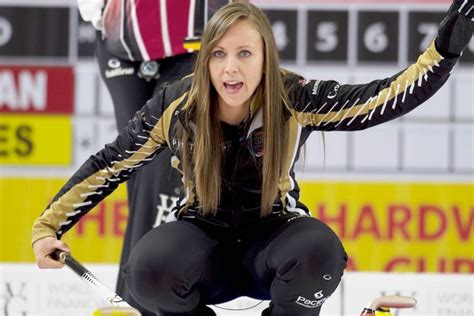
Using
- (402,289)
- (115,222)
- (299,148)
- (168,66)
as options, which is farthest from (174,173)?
(115,222)

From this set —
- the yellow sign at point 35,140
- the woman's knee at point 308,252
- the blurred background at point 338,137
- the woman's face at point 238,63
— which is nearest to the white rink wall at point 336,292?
the blurred background at point 338,137

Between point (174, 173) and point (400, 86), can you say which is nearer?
point (400, 86)

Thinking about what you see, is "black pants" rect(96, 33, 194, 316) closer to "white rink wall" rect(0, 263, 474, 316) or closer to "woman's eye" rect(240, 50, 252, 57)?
"white rink wall" rect(0, 263, 474, 316)

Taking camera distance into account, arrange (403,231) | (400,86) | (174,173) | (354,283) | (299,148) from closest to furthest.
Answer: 1. (400,86)
2. (299,148)
3. (174,173)
4. (354,283)
5. (403,231)

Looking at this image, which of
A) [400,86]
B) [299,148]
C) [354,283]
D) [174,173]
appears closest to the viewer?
[400,86]

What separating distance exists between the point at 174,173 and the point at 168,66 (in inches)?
8.8

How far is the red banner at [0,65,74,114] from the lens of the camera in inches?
123

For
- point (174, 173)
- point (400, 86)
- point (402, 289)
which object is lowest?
point (402, 289)

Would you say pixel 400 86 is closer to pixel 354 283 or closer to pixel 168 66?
pixel 168 66

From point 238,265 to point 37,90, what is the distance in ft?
4.89

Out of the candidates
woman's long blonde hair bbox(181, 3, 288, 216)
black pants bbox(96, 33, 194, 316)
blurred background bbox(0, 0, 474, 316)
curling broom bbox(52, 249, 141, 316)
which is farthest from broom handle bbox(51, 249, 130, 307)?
blurred background bbox(0, 0, 474, 316)

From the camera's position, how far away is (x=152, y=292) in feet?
5.69

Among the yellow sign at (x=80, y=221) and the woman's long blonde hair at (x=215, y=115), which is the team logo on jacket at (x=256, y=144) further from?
the yellow sign at (x=80, y=221)

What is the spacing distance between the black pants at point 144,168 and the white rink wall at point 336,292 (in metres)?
0.26
